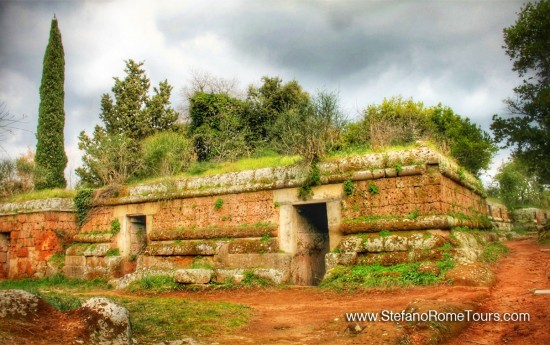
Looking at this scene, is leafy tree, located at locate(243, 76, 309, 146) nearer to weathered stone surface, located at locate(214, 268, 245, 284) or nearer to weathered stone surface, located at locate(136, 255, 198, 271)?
weathered stone surface, located at locate(136, 255, 198, 271)

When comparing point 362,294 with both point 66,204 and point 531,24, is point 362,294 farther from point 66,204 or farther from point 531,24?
point 531,24

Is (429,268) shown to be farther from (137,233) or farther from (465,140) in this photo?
(465,140)

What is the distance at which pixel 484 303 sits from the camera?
6.35 m

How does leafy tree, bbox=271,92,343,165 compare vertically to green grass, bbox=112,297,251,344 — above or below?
above

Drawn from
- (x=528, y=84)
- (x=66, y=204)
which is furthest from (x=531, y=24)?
(x=66, y=204)

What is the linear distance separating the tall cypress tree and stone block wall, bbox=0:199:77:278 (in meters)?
3.84

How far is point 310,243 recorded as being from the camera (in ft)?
36.4

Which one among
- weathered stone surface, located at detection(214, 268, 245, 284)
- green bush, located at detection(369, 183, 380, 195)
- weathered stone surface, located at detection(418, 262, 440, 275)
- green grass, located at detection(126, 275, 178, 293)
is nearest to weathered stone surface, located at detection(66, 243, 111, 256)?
green grass, located at detection(126, 275, 178, 293)

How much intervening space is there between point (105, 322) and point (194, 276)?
6604mm

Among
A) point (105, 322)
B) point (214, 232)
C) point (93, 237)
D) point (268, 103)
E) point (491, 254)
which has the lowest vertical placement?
point (491, 254)

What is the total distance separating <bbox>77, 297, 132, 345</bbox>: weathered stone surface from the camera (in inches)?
150

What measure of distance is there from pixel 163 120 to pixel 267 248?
53.1 ft

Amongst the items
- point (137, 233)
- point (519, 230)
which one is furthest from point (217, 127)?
point (519, 230)

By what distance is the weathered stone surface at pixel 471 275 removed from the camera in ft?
25.0
